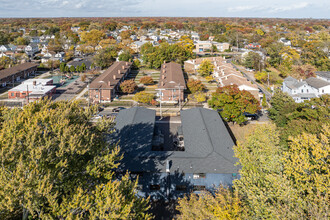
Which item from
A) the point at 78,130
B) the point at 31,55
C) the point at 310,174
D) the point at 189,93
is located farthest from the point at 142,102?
the point at 31,55

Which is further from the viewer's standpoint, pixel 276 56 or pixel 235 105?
pixel 276 56

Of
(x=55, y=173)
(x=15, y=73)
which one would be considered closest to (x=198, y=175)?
(x=55, y=173)

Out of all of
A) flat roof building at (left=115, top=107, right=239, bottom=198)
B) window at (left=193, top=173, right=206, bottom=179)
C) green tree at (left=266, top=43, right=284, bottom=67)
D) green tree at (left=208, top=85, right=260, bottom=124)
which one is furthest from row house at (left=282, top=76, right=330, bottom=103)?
window at (left=193, top=173, right=206, bottom=179)

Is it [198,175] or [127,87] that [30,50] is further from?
[198,175]

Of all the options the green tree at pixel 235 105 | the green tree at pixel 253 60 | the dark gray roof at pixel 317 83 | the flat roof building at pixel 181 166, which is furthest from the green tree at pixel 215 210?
the green tree at pixel 253 60

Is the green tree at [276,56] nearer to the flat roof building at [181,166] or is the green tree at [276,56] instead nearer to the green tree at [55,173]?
the flat roof building at [181,166]

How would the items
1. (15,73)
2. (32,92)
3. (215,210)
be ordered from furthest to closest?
1. (15,73)
2. (32,92)
3. (215,210)

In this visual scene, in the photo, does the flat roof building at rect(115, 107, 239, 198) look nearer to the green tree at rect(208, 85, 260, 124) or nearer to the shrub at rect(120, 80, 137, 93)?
the green tree at rect(208, 85, 260, 124)
